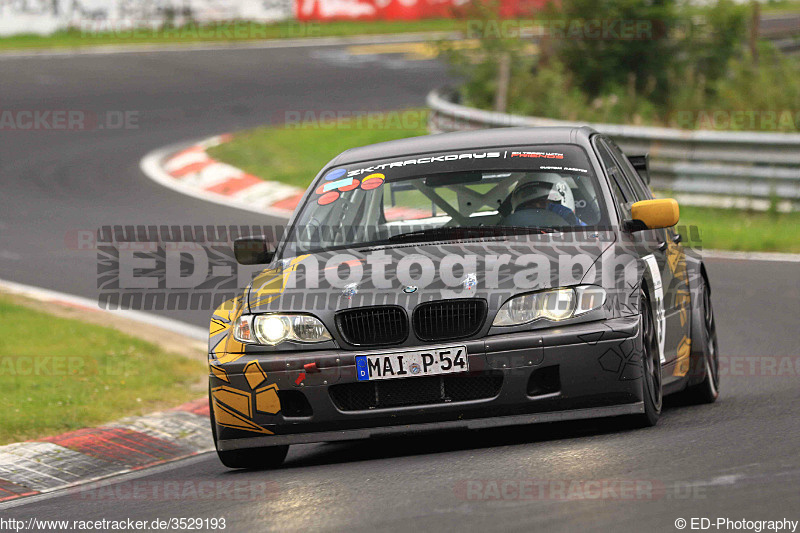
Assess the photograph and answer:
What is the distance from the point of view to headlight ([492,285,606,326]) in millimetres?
6074

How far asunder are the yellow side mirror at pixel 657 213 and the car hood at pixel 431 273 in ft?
0.79

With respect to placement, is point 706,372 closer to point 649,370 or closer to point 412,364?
point 649,370

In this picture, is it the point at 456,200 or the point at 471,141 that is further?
the point at 471,141

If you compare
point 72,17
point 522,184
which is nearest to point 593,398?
point 522,184

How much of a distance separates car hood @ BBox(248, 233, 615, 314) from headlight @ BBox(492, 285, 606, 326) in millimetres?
41

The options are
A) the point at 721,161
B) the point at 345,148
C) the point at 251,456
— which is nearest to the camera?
the point at 251,456

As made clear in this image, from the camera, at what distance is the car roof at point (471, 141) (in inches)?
293

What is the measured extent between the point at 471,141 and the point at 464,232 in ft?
2.79

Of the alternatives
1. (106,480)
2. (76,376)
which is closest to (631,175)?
(106,480)

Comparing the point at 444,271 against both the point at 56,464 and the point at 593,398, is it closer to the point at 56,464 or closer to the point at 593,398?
the point at 593,398

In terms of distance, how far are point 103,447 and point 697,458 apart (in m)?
3.66

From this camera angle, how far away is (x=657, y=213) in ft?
22.3

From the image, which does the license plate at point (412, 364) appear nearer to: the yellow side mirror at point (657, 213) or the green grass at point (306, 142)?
the yellow side mirror at point (657, 213)

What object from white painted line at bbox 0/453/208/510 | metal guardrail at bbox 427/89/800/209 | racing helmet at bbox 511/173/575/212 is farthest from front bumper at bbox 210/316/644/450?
metal guardrail at bbox 427/89/800/209
